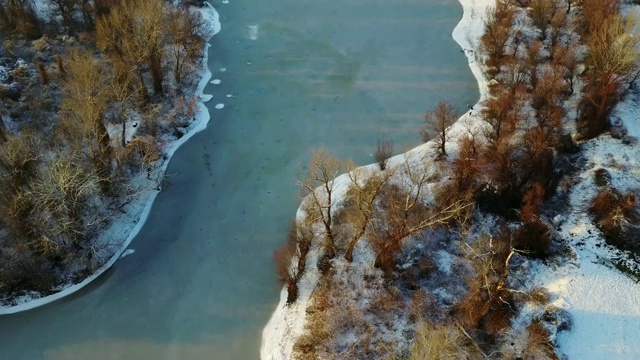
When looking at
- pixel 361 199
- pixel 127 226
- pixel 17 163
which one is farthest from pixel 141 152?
pixel 361 199

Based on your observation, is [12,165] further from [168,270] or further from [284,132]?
[284,132]

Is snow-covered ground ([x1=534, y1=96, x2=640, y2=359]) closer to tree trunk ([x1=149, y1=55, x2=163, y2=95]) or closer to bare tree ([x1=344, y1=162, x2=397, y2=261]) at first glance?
bare tree ([x1=344, y1=162, x2=397, y2=261])

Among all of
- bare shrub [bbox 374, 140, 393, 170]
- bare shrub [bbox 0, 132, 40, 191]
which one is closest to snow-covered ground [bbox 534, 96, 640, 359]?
bare shrub [bbox 374, 140, 393, 170]

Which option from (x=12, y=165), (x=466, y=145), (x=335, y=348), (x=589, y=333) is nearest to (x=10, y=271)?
(x=12, y=165)

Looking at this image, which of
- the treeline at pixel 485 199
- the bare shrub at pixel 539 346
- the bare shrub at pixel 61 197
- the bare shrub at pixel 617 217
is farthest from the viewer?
the bare shrub at pixel 617 217

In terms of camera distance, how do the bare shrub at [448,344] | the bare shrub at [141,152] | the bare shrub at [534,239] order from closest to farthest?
1. the bare shrub at [448,344]
2. the bare shrub at [534,239]
3. the bare shrub at [141,152]

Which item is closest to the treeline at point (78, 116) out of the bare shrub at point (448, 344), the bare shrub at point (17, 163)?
the bare shrub at point (17, 163)

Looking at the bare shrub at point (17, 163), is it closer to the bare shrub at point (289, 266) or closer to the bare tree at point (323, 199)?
the bare shrub at point (289, 266)
